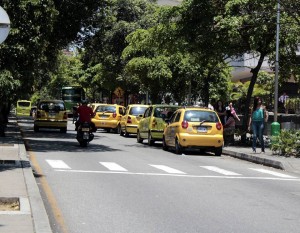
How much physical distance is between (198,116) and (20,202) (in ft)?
41.3

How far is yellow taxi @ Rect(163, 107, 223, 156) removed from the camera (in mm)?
20391

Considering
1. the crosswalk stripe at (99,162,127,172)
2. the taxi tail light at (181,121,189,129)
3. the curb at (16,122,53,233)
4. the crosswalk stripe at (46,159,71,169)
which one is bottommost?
the crosswalk stripe at (99,162,127,172)

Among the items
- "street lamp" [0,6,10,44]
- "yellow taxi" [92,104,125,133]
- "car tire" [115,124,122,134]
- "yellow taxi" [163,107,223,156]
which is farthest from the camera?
"yellow taxi" [92,104,125,133]

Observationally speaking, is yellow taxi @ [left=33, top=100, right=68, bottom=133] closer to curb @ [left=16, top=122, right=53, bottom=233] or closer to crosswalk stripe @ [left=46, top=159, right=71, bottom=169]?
crosswalk stripe @ [left=46, top=159, right=71, bottom=169]

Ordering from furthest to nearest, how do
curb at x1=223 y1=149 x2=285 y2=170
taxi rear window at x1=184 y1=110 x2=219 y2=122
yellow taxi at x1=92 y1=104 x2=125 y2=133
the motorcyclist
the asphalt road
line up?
yellow taxi at x1=92 y1=104 x2=125 y2=133 < the motorcyclist < taxi rear window at x1=184 y1=110 x2=219 y2=122 < curb at x1=223 y1=149 x2=285 y2=170 < the asphalt road

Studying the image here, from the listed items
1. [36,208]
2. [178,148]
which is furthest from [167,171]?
[36,208]

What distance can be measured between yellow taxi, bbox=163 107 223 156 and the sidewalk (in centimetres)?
767

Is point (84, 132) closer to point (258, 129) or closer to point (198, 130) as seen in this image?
point (198, 130)

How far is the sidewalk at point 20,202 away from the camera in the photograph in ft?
23.4

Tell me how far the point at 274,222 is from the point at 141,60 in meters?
29.9

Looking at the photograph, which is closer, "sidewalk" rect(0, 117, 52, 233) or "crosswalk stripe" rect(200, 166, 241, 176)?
"sidewalk" rect(0, 117, 52, 233)

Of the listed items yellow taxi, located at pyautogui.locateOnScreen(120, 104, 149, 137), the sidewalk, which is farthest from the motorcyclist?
yellow taxi, located at pyautogui.locateOnScreen(120, 104, 149, 137)

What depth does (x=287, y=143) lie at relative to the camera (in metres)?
19.0

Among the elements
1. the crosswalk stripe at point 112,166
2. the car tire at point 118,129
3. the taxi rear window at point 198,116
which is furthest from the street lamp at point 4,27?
the car tire at point 118,129
